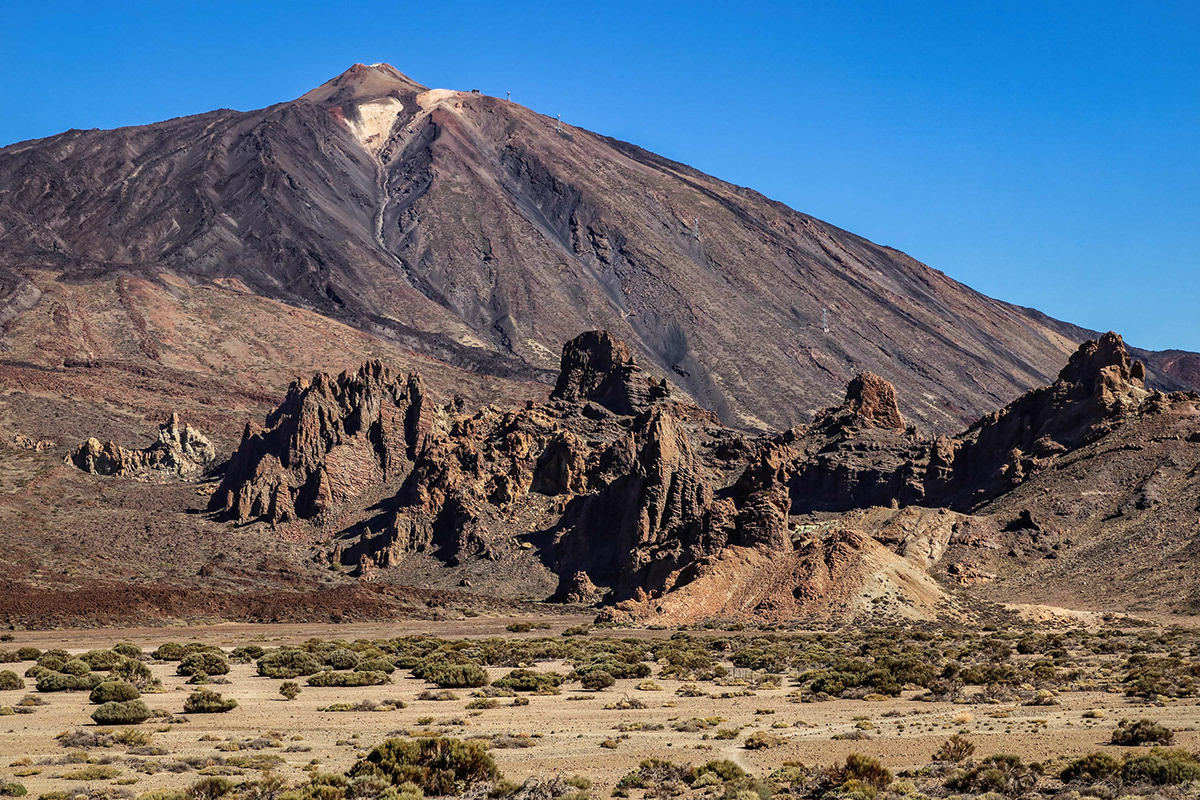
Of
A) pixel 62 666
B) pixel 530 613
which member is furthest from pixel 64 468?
pixel 62 666

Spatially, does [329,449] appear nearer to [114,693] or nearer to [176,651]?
[176,651]

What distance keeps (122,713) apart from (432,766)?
10.2 m

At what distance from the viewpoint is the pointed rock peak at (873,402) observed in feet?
385

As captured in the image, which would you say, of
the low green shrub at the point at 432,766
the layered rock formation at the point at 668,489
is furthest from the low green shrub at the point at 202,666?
the layered rock formation at the point at 668,489

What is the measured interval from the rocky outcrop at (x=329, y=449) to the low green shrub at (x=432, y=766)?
81.5 meters

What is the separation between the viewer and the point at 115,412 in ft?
501

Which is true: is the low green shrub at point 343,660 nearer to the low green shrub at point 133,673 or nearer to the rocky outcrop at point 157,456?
the low green shrub at point 133,673

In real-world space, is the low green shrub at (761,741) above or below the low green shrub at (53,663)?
above

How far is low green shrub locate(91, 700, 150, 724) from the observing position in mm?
27406

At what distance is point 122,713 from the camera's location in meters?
27.6

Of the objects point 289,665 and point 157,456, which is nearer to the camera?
point 289,665

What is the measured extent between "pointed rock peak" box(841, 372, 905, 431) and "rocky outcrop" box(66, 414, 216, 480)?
222ft

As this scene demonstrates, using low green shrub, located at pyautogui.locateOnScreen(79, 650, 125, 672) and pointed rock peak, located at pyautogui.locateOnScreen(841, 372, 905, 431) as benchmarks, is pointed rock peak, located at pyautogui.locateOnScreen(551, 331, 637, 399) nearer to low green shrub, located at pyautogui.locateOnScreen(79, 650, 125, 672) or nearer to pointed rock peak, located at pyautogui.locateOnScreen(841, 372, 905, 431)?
pointed rock peak, located at pyautogui.locateOnScreen(841, 372, 905, 431)

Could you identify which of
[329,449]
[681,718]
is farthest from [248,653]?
[329,449]
